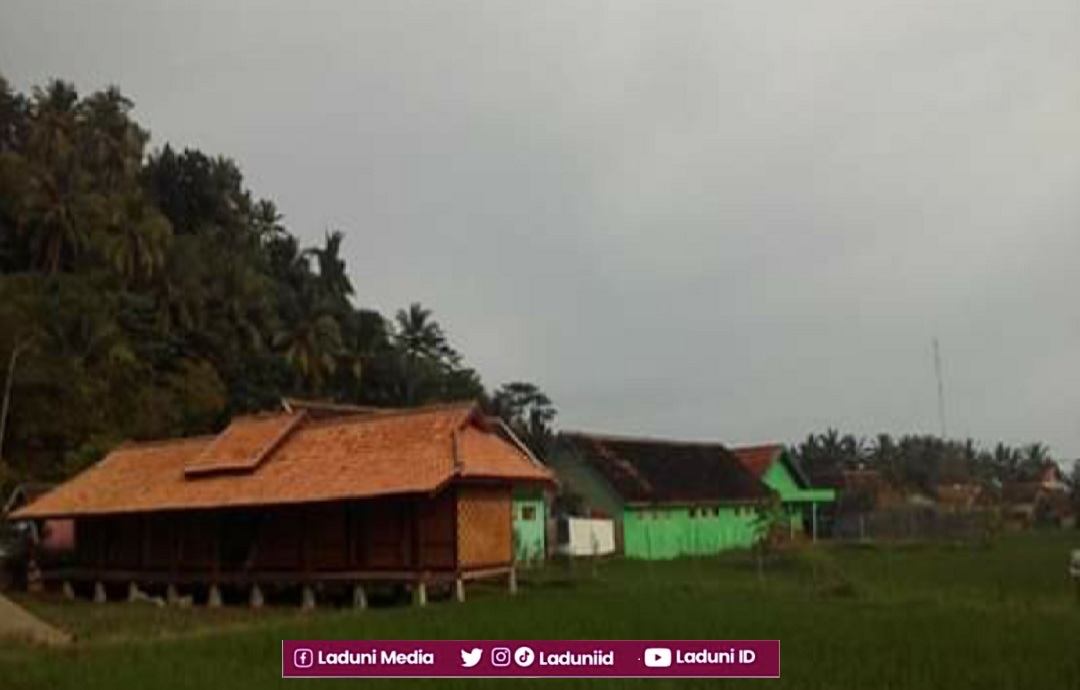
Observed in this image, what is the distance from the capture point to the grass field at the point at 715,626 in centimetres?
1241

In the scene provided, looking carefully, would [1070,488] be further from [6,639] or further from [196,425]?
[6,639]

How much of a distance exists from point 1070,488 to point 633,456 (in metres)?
26.1

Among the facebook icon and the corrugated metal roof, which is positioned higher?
the corrugated metal roof

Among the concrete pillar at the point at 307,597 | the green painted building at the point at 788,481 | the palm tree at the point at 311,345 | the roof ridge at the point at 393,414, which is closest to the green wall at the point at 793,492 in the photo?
the green painted building at the point at 788,481

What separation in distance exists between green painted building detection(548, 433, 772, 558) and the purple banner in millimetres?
26006

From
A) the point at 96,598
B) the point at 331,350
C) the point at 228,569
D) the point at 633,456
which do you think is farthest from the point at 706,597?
the point at 331,350

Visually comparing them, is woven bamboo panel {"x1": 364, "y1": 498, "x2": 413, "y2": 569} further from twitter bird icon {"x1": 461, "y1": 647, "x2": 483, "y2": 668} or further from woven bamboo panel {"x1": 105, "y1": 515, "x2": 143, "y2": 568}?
twitter bird icon {"x1": 461, "y1": 647, "x2": 483, "y2": 668}

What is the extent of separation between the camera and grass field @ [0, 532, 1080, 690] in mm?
12406

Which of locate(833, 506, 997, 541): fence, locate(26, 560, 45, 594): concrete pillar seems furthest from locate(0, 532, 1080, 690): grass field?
locate(833, 506, 997, 541): fence

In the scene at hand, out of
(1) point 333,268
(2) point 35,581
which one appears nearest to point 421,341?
(1) point 333,268

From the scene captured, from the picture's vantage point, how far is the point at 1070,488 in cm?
5859

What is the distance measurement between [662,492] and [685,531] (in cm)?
173

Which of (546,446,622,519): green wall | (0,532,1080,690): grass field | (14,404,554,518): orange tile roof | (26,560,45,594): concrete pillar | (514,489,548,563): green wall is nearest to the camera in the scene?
(0,532,1080,690): grass field

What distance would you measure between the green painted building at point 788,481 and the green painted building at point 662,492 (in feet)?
12.7
